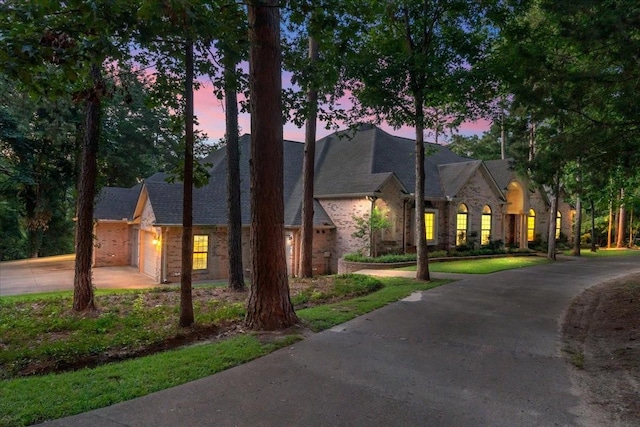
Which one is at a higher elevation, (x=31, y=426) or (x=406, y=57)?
(x=406, y=57)

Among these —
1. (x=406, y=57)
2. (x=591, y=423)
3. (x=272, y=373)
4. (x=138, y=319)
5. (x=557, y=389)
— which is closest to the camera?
(x=591, y=423)

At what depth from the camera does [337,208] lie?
845 inches

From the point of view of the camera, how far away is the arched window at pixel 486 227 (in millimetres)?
24672

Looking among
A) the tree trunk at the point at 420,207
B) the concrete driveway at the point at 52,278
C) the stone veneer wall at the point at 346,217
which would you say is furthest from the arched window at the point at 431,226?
the concrete driveway at the point at 52,278

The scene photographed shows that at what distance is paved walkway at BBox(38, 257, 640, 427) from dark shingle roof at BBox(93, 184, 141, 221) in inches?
831

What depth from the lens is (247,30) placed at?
743 cm

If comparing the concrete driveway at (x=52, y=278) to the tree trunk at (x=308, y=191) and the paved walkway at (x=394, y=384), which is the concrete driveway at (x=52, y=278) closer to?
the tree trunk at (x=308, y=191)

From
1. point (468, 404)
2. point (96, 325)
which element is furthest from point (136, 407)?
point (96, 325)

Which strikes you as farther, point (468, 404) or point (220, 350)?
point (220, 350)

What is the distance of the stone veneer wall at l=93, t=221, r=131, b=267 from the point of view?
25000mm

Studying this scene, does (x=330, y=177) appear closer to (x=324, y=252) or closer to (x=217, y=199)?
(x=324, y=252)

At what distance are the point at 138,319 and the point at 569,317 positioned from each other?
29.3 ft

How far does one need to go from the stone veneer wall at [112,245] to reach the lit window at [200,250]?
826 cm

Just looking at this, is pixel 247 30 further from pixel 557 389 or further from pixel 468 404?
pixel 557 389
